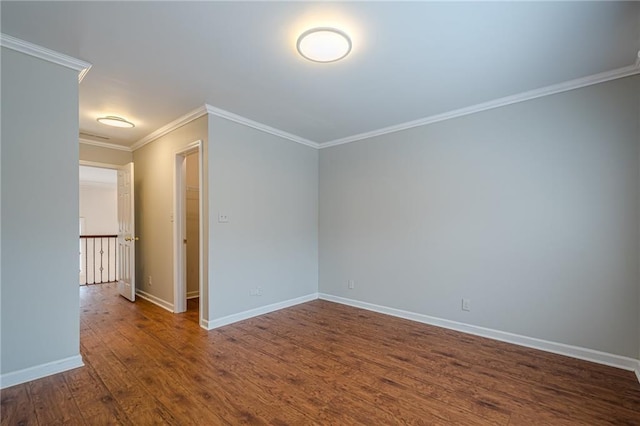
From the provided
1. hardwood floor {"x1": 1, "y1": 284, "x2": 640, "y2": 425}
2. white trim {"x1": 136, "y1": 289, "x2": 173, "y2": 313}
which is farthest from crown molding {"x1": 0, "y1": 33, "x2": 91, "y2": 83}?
white trim {"x1": 136, "y1": 289, "x2": 173, "y2": 313}

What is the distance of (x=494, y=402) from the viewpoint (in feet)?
6.98

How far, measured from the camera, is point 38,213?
93.0 inches

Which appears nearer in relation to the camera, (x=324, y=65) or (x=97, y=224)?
(x=324, y=65)

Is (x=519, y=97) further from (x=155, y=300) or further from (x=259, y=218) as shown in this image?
(x=155, y=300)

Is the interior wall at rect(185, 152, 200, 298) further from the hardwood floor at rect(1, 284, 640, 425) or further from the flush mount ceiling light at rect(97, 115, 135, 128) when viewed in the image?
the hardwood floor at rect(1, 284, 640, 425)

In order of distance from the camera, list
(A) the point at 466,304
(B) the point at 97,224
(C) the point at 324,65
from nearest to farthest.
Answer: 1. (C) the point at 324,65
2. (A) the point at 466,304
3. (B) the point at 97,224

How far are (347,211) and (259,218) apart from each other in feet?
4.47

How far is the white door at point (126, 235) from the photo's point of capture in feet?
15.3

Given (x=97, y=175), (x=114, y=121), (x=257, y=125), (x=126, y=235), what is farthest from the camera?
(x=97, y=175)

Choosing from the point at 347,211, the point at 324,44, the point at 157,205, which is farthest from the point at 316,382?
the point at 157,205

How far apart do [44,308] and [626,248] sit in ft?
15.9

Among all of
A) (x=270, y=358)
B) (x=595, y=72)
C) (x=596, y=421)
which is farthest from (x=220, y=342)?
(x=595, y=72)

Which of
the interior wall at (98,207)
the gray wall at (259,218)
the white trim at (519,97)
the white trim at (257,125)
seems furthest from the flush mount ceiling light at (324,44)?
the interior wall at (98,207)

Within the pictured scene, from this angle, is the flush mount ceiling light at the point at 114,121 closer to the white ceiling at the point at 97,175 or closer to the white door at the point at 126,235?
the white door at the point at 126,235
